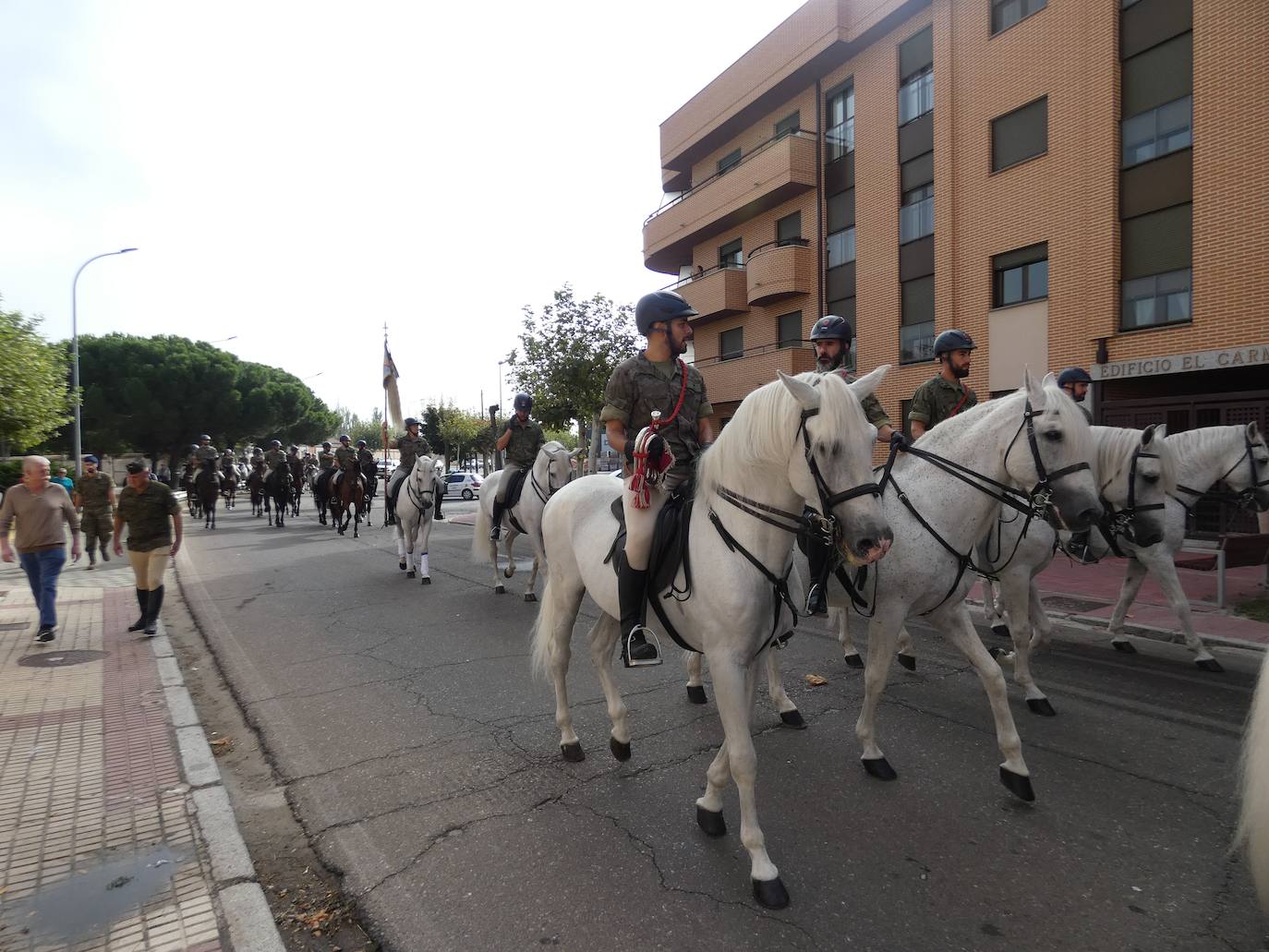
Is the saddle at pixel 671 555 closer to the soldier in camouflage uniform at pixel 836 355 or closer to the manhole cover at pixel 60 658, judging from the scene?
the soldier in camouflage uniform at pixel 836 355

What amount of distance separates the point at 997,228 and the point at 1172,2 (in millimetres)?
4937

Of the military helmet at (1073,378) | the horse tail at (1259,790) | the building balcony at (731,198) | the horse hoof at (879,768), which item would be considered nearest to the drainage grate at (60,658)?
the horse hoof at (879,768)

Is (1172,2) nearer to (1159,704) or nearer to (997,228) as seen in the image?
(997,228)

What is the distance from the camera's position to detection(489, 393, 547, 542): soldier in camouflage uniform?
377 inches

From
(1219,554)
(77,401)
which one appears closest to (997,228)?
(1219,554)

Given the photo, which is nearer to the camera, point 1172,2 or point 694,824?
point 694,824

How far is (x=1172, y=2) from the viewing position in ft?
44.7

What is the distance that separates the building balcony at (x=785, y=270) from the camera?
2292 cm

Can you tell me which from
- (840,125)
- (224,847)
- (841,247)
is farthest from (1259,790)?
(840,125)

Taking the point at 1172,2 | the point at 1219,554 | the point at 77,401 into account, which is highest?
the point at 1172,2

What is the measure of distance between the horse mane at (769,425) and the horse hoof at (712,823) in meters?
1.57

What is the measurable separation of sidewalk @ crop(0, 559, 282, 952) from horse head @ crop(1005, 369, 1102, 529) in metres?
4.29

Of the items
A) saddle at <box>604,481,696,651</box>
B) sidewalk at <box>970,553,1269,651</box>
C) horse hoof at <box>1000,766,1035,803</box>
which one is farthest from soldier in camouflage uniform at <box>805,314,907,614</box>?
sidewalk at <box>970,553,1269,651</box>

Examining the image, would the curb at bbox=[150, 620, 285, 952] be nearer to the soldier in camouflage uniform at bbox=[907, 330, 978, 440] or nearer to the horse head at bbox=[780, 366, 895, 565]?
the horse head at bbox=[780, 366, 895, 565]
